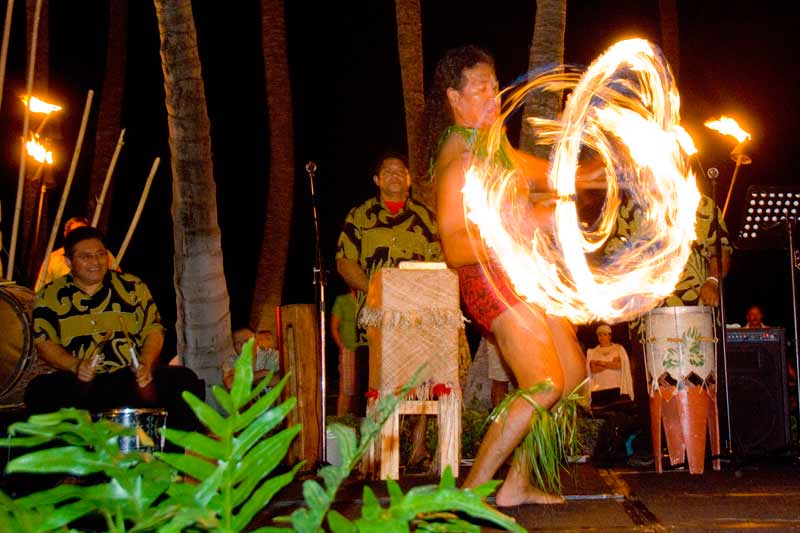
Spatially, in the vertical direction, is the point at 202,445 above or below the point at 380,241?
below

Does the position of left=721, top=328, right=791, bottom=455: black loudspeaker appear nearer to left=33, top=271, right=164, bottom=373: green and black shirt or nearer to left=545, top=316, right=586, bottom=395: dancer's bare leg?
left=545, top=316, right=586, bottom=395: dancer's bare leg

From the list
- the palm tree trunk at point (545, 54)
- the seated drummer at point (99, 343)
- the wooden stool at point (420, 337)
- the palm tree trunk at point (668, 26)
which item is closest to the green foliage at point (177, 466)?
the seated drummer at point (99, 343)

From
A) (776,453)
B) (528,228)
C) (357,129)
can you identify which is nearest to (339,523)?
(528,228)

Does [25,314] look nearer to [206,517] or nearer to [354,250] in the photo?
[354,250]

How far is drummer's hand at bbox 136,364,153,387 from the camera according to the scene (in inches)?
199

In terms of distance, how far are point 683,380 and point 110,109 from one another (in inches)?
440

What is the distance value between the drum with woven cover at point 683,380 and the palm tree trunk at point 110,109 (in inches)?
375

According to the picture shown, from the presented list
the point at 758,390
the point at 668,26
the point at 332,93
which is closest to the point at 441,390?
the point at 758,390

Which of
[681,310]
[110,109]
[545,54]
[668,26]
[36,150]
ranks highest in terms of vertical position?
[668,26]

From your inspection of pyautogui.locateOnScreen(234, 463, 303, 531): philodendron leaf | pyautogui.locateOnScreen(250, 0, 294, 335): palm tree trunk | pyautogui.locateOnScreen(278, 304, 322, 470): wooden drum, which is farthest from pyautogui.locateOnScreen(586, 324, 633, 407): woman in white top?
pyautogui.locateOnScreen(234, 463, 303, 531): philodendron leaf

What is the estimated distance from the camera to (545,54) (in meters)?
7.78

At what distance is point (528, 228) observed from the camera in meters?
4.48

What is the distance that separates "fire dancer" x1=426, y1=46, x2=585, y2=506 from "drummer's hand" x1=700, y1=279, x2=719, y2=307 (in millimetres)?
2112

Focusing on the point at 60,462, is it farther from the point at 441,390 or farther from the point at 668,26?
the point at 668,26
